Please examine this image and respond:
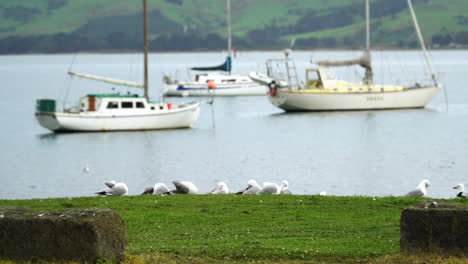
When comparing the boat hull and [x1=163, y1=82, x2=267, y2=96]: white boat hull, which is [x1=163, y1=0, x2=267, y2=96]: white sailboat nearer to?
[x1=163, y1=82, x2=267, y2=96]: white boat hull

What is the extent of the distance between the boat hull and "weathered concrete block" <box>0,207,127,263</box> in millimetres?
47938

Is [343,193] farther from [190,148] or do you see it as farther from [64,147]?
[64,147]

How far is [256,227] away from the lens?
1753cm

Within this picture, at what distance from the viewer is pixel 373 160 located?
154ft

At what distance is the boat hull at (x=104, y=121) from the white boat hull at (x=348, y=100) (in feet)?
49.5

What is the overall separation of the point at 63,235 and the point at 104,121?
48.5 m

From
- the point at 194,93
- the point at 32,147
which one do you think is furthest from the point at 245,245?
the point at 194,93

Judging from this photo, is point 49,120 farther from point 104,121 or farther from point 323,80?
point 323,80

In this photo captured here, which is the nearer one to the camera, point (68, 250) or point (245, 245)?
point (68, 250)

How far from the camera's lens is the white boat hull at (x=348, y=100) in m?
74.9

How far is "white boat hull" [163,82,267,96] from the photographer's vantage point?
109 m

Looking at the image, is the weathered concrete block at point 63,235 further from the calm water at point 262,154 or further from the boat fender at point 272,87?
the boat fender at point 272,87

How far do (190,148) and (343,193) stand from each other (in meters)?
20.4

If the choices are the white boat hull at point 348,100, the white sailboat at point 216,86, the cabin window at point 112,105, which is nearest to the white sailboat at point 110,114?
the cabin window at point 112,105
